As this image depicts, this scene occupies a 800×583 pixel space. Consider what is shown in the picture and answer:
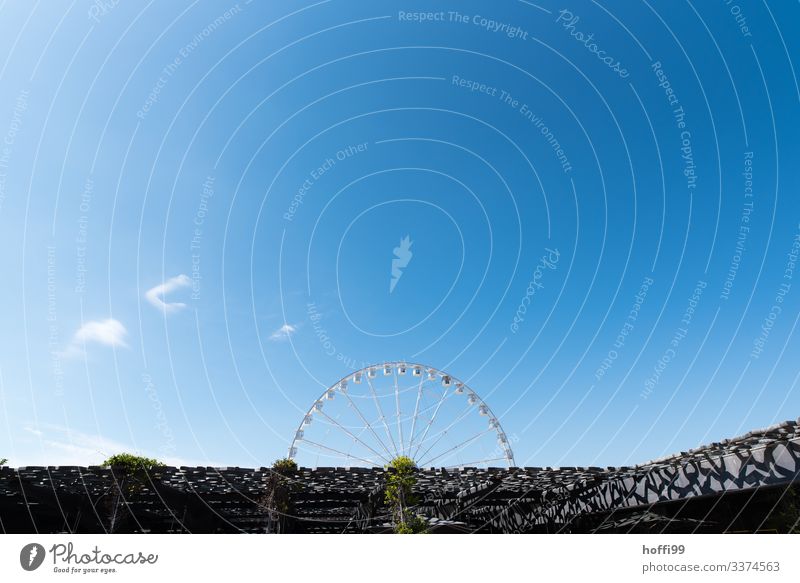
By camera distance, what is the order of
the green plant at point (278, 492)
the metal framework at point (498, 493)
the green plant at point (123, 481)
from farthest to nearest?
the green plant at point (278, 492) < the green plant at point (123, 481) < the metal framework at point (498, 493)

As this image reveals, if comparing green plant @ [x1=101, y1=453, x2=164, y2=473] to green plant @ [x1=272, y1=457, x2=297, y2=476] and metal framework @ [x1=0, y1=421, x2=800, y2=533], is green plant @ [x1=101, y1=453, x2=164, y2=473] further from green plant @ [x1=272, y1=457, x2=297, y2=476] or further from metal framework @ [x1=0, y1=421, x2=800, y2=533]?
green plant @ [x1=272, y1=457, x2=297, y2=476]

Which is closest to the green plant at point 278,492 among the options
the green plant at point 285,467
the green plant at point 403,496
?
the green plant at point 285,467

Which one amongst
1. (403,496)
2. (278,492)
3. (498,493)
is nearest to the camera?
(403,496)

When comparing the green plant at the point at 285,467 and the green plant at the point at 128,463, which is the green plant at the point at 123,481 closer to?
the green plant at the point at 128,463

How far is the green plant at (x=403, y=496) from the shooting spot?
19.1 meters

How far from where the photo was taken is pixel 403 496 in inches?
781

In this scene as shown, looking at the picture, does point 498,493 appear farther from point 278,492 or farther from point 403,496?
point 278,492

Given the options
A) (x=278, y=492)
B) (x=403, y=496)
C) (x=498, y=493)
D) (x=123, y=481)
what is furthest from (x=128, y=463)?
(x=498, y=493)

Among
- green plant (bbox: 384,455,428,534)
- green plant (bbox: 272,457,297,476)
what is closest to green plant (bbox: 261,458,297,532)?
green plant (bbox: 272,457,297,476)

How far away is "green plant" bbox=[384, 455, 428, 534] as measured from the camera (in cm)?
1912

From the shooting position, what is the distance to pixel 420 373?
33656 millimetres
